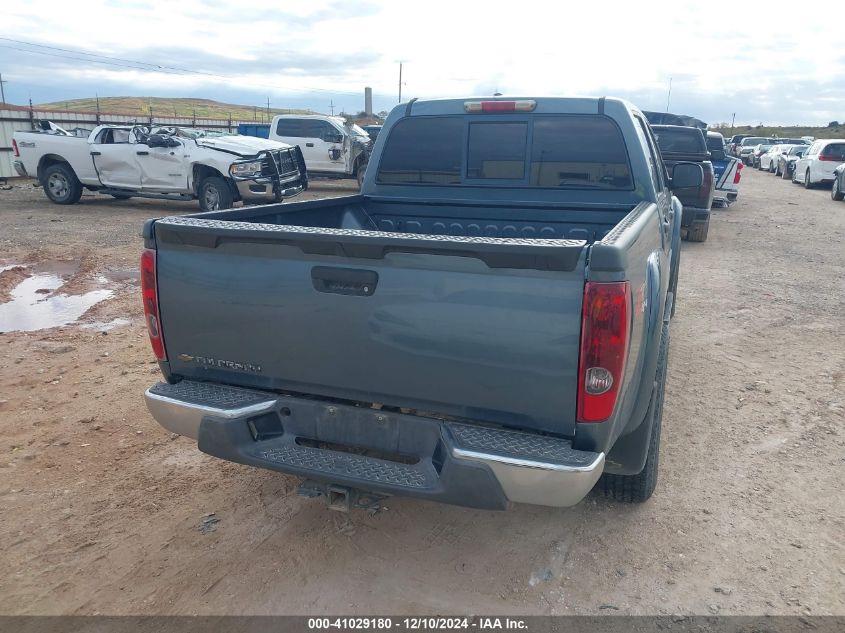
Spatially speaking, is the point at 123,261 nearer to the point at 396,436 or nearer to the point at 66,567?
the point at 66,567

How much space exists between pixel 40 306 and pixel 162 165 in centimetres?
698

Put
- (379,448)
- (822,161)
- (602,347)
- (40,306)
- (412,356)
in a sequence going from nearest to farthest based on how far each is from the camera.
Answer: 1. (602,347)
2. (412,356)
3. (379,448)
4. (40,306)
5. (822,161)

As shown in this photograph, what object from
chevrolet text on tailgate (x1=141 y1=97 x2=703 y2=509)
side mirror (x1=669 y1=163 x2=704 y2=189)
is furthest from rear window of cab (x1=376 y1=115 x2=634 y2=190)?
side mirror (x1=669 y1=163 x2=704 y2=189)

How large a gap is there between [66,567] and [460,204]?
306 centimetres

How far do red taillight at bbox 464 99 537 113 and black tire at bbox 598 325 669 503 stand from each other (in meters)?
1.65

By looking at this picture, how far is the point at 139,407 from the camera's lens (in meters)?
4.61

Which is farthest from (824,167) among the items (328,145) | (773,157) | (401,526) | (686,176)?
(401,526)

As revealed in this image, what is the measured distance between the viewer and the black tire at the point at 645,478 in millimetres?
3402

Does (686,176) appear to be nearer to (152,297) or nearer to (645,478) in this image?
(645,478)

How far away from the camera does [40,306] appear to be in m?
7.02

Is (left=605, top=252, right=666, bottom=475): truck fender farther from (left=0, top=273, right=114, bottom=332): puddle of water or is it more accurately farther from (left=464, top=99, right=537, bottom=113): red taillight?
(left=0, top=273, right=114, bottom=332): puddle of water

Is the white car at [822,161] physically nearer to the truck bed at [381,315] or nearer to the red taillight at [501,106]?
the red taillight at [501,106]

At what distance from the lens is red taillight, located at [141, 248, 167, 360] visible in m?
2.91

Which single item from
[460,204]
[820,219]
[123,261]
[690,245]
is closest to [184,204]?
[123,261]
